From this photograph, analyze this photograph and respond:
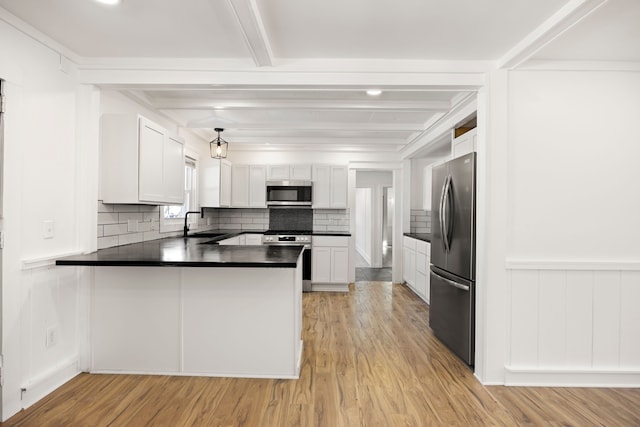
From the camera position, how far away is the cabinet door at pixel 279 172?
18.7 ft

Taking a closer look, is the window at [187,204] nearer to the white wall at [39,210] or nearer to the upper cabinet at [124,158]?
the upper cabinet at [124,158]

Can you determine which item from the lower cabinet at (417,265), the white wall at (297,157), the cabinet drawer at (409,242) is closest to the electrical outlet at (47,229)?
the white wall at (297,157)

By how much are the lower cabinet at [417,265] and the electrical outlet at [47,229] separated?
3.78 metres

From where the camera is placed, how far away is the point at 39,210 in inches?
89.9

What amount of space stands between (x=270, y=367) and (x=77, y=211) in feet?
6.19

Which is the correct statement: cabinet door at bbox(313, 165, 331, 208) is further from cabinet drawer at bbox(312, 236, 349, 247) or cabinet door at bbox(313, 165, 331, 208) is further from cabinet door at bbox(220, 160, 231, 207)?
cabinet door at bbox(220, 160, 231, 207)

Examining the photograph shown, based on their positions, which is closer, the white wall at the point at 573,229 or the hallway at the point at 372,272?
the white wall at the point at 573,229

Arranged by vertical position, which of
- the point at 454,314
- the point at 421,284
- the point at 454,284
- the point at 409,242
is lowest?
the point at 421,284

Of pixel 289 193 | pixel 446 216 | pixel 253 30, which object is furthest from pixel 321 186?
pixel 253 30

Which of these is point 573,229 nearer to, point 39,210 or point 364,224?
point 39,210

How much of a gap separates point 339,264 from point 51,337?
3.70 metres

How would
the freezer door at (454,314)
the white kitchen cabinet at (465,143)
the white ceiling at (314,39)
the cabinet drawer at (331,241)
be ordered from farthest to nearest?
the cabinet drawer at (331,241) → the white kitchen cabinet at (465,143) → the freezer door at (454,314) → the white ceiling at (314,39)

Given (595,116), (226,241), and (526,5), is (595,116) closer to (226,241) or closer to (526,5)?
(526,5)

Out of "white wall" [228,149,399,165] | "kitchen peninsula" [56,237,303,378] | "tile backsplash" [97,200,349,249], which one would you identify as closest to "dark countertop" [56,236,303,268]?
"kitchen peninsula" [56,237,303,378]
